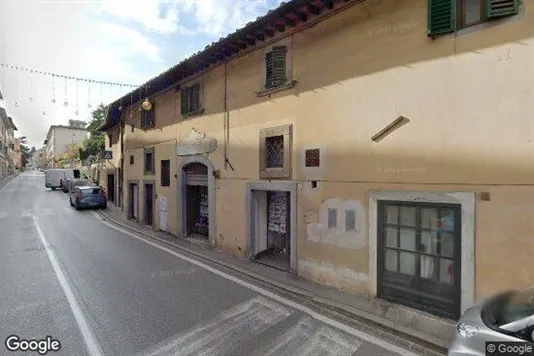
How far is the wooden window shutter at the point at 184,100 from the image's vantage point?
12.1 m

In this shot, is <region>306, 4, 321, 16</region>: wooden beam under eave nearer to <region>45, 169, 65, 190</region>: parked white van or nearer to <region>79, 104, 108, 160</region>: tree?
<region>45, 169, 65, 190</region>: parked white van

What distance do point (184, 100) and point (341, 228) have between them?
7.87 meters

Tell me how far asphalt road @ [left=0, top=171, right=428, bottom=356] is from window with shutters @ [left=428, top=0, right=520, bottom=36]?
4.99 meters

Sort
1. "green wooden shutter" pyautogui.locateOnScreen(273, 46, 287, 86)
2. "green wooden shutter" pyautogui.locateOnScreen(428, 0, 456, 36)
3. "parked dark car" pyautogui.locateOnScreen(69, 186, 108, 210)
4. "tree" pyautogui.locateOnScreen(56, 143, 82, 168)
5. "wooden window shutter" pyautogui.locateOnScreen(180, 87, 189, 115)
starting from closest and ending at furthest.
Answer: "green wooden shutter" pyautogui.locateOnScreen(428, 0, 456, 36)
"green wooden shutter" pyautogui.locateOnScreen(273, 46, 287, 86)
"wooden window shutter" pyautogui.locateOnScreen(180, 87, 189, 115)
"parked dark car" pyautogui.locateOnScreen(69, 186, 108, 210)
"tree" pyautogui.locateOnScreen(56, 143, 82, 168)

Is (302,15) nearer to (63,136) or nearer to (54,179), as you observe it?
(54,179)

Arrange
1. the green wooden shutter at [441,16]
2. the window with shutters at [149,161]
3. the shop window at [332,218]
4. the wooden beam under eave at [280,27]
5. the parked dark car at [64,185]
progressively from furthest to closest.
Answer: the parked dark car at [64,185]
the window with shutters at [149,161]
the wooden beam under eave at [280,27]
the shop window at [332,218]
the green wooden shutter at [441,16]

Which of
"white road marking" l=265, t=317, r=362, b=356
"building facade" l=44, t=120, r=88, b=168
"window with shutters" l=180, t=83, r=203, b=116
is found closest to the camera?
"white road marking" l=265, t=317, r=362, b=356

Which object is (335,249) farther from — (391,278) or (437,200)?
(437,200)

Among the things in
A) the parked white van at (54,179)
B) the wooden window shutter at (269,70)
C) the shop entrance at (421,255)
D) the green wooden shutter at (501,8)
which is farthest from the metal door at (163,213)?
the parked white van at (54,179)

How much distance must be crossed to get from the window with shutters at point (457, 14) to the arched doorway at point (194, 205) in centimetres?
851

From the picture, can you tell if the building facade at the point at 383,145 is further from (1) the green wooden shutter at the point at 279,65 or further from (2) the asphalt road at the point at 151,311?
(2) the asphalt road at the point at 151,311

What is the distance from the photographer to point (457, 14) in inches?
213

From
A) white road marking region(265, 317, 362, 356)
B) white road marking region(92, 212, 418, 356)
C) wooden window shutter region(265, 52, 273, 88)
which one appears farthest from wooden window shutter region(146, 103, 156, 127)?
white road marking region(265, 317, 362, 356)

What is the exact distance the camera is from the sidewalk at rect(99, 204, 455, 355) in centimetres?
498
